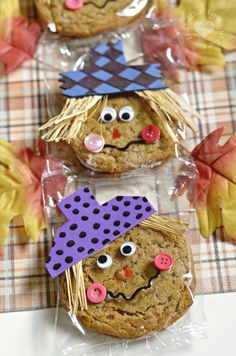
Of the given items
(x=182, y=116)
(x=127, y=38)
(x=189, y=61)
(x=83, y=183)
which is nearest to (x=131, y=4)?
(x=127, y=38)

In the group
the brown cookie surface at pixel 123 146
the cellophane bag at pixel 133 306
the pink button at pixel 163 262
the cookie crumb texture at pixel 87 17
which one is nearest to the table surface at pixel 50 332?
the cellophane bag at pixel 133 306

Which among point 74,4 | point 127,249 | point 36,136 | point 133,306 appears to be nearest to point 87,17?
point 74,4

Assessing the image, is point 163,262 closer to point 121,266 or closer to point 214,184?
point 121,266

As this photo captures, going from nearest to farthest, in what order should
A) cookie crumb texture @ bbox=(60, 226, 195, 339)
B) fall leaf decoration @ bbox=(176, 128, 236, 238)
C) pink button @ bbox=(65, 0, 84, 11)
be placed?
1. cookie crumb texture @ bbox=(60, 226, 195, 339)
2. fall leaf decoration @ bbox=(176, 128, 236, 238)
3. pink button @ bbox=(65, 0, 84, 11)

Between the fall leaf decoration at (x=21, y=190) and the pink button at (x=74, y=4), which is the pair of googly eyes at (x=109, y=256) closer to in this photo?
the fall leaf decoration at (x=21, y=190)

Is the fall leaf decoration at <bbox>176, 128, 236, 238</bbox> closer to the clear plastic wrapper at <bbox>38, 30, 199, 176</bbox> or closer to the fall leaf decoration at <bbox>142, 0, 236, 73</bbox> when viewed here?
the clear plastic wrapper at <bbox>38, 30, 199, 176</bbox>

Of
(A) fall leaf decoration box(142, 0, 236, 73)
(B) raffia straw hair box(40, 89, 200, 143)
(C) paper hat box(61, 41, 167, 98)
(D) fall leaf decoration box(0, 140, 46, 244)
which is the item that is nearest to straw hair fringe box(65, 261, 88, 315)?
(D) fall leaf decoration box(0, 140, 46, 244)
